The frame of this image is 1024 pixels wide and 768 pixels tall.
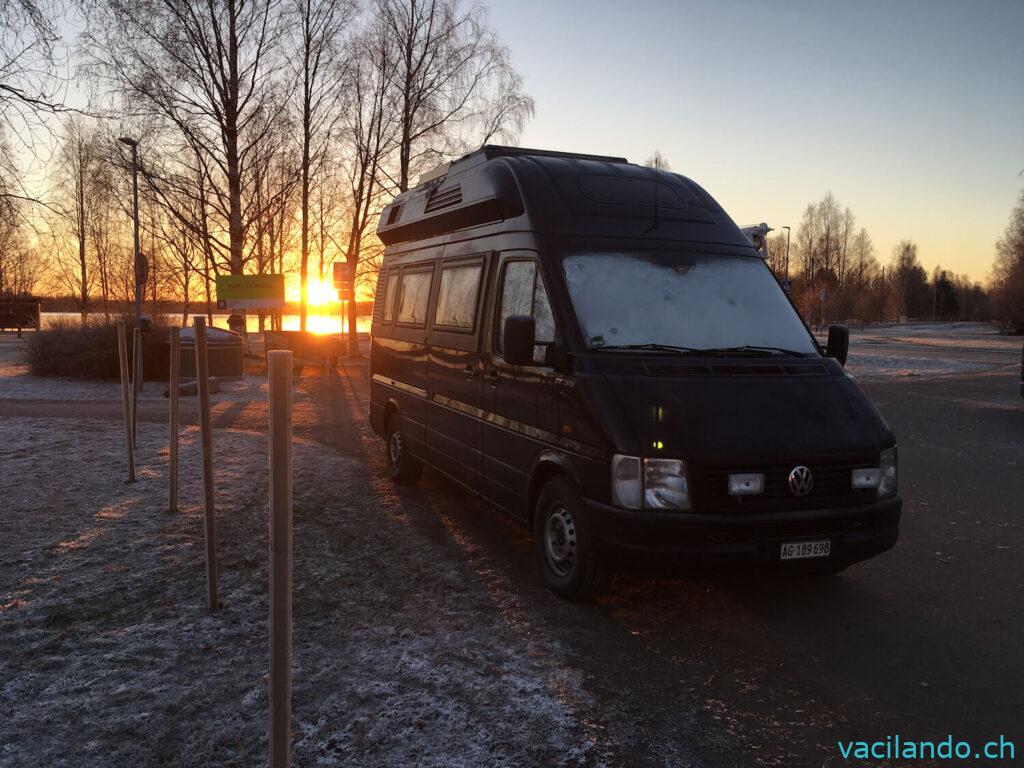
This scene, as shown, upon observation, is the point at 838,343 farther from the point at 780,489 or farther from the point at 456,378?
the point at 456,378

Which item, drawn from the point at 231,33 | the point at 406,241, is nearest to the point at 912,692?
the point at 406,241

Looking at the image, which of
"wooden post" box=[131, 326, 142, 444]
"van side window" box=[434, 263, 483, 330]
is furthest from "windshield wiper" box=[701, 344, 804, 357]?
"wooden post" box=[131, 326, 142, 444]

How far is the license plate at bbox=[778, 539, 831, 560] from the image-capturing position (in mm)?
4090

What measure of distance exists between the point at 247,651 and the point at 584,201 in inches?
135

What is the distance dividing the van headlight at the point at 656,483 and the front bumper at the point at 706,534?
2.3 inches

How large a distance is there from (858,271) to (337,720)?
3551 inches

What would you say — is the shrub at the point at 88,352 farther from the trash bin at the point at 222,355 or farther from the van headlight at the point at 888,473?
the van headlight at the point at 888,473

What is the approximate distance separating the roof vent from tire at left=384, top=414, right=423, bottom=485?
2.17 m

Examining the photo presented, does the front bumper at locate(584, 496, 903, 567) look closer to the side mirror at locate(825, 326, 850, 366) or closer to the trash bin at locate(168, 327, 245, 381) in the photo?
the side mirror at locate(825, 326, 850, 366)

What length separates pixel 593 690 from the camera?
11.7ft

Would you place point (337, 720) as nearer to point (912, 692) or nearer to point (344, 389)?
point (912, 692)

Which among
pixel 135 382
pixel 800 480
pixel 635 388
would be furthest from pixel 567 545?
pixel 135 382

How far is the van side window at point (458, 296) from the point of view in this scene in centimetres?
589

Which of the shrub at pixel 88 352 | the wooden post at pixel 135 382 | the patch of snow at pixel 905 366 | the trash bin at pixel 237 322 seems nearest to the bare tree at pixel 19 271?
the trash bin at pixel 237 322
